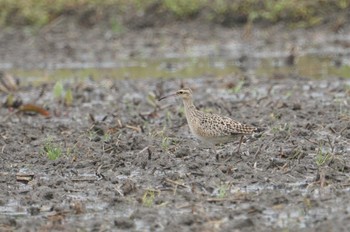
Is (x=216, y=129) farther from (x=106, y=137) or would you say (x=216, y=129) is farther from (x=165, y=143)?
(x=106, y=137)

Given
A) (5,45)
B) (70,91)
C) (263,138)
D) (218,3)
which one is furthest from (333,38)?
(263,138)

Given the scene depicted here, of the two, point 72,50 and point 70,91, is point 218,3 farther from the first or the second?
point 70,91

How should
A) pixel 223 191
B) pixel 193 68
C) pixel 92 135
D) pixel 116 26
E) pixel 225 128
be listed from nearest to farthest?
pixel 223 191, pixel 225 128, pixel 92 135, pixel 193 68, pixel 116 26

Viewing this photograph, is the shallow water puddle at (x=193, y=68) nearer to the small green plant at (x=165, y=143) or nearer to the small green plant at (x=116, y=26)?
the small green plant at (x=116, y=26)

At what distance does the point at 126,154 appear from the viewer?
39.1 ft

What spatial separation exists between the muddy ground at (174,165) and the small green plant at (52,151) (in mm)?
58

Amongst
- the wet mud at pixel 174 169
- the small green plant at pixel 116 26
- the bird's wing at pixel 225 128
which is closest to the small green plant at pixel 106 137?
the wet mud at pixel 174 169

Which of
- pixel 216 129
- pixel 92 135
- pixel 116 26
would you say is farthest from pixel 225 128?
pixel 116 26

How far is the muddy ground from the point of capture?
29.1 ft

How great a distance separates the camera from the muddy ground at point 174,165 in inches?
349

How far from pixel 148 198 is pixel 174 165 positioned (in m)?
1.62

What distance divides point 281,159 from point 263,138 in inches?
53.0

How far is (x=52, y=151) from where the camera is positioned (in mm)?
11875

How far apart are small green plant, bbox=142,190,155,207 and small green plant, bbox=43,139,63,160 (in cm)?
234
